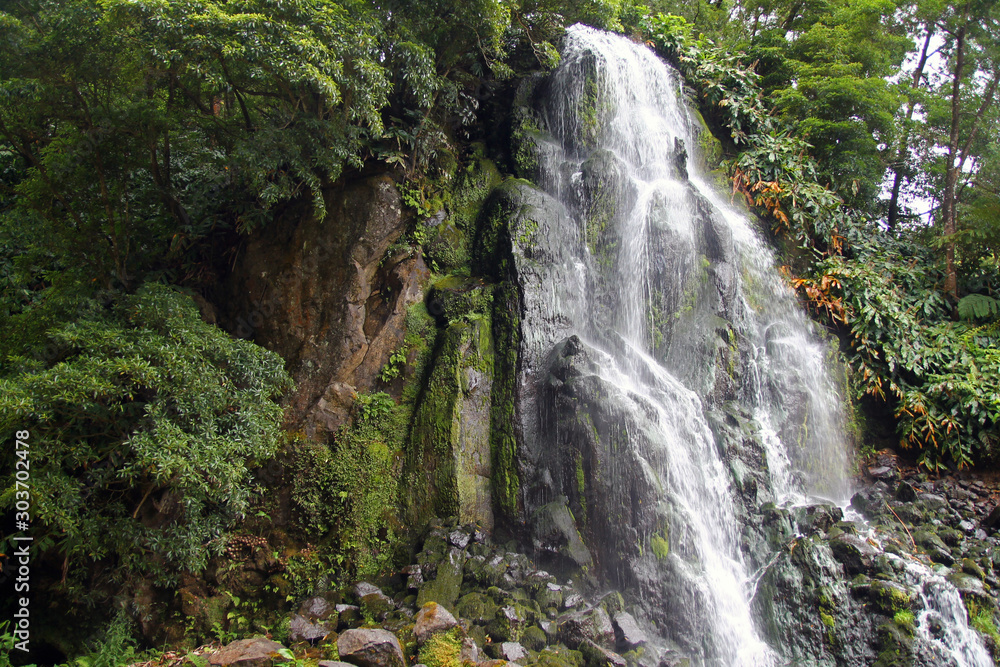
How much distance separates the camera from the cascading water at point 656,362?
6.66m

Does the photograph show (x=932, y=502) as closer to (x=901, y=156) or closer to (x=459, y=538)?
(x=459, y=538)

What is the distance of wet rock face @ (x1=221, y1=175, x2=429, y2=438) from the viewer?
24.2 ft

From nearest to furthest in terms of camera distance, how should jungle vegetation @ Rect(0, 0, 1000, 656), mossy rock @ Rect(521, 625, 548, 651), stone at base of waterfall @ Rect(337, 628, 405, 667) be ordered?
stone at base of waterfall @ Rect(337, 628, 405, 667)
jungle vegetation @ Rect(0, 0, 1000, 656)
mossy rock @ Rect(521, 625, 548, 651)

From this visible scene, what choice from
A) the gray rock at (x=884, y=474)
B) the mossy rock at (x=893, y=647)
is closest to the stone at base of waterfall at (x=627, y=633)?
the mossy rock at (x=893, y=647)

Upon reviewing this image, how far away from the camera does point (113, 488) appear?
18.9 feet

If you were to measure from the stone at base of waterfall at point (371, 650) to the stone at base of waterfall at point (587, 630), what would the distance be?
1808mm

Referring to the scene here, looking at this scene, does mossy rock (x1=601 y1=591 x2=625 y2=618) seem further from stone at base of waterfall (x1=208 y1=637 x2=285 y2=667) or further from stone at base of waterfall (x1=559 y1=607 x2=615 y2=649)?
stone at base of waterfall (x1=208 y1=637 x2=285 y2=667)

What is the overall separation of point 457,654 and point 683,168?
30.1 ft

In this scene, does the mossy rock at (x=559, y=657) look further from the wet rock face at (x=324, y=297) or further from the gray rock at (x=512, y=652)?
the wet rock face at (x=324, y=297)

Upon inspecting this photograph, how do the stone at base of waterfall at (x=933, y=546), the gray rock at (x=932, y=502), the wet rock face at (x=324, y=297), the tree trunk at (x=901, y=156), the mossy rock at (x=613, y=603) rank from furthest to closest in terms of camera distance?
the tree trunk at (x=901, y=156) → the gray rock at (x=932, y=502) → the wet rock face at (x=324, y=297) → the stone at base of waterfall at (x=933, y=546) → the mossy rock at (x=613, y=603)

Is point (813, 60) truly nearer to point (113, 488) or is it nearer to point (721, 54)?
point (721, 54)

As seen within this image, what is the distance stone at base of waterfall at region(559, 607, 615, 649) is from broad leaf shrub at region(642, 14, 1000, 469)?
21.6ft

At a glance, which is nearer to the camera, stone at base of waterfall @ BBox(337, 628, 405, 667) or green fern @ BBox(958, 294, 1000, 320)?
stone at base of waterfall @ BBox(337, 628, 405, 667)

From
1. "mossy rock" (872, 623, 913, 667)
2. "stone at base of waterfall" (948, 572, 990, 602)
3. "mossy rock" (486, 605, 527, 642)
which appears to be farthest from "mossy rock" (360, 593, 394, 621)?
"stone at base of waterfall" (948, 572, 990, 602)
